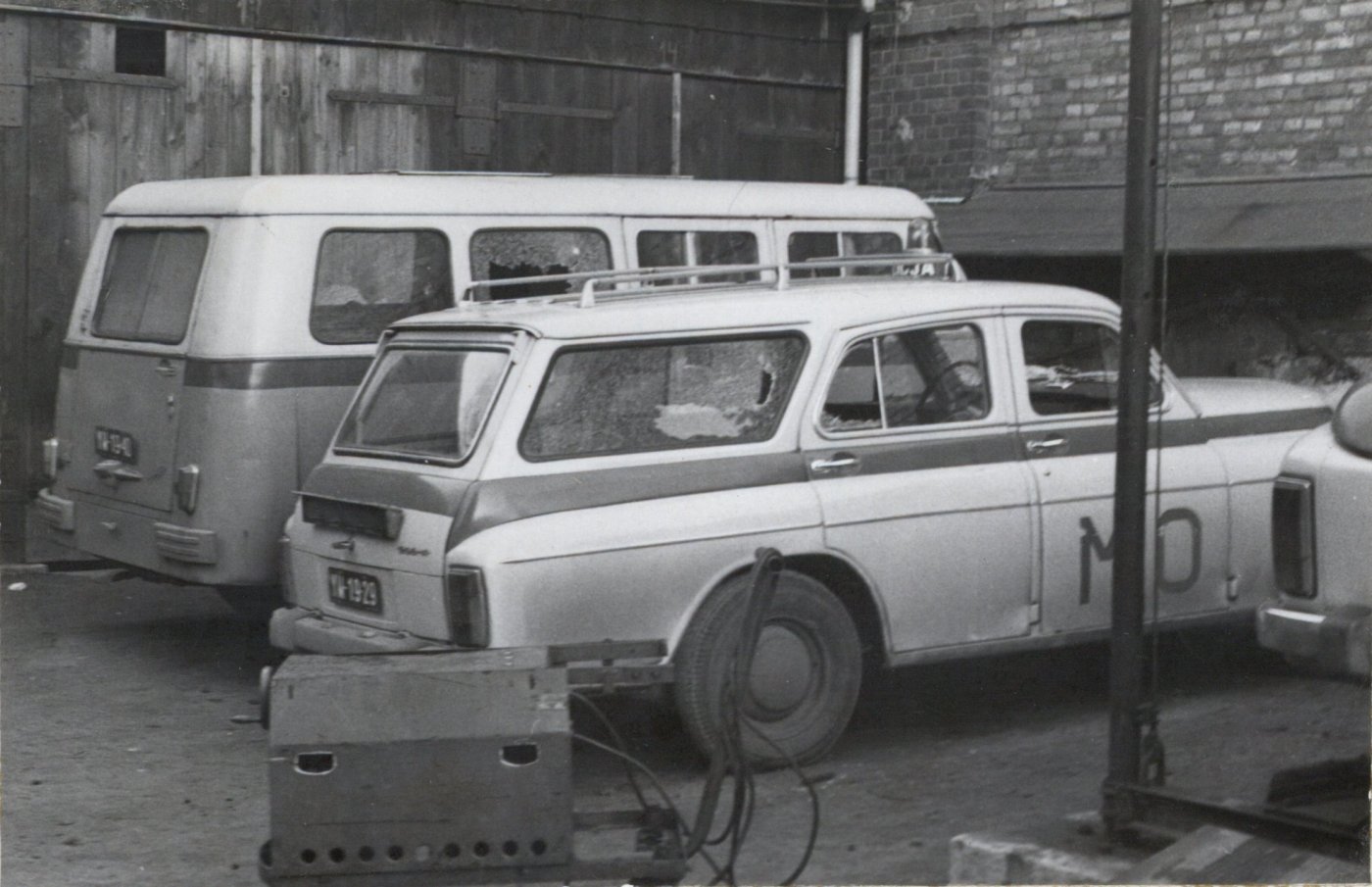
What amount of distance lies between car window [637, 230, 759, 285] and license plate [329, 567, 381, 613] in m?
2.72

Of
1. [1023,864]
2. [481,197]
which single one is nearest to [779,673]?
[1023,864]

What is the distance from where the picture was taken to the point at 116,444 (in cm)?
836

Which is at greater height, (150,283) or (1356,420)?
(150,283)

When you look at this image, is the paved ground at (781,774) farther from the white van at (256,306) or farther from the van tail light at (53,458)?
the van tail light at (53,458)

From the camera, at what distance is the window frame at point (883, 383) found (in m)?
6.62

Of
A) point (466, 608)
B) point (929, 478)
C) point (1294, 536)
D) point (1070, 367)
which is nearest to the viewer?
point (1294, 536)

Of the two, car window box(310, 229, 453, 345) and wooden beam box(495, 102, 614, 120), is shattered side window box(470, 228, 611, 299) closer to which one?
car window box(310, 229, 453, 345)

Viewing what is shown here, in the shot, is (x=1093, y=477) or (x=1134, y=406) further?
(x=1093, y=477)

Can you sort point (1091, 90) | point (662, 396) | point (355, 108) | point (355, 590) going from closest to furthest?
point (662, 396), point (355, 590), point (355, 108), point (1091, 90)

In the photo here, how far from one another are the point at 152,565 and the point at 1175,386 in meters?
4.41

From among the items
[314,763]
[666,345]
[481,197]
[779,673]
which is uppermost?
[481,197]

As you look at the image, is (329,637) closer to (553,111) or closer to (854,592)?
(854,592)

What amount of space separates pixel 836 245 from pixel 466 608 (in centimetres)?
420

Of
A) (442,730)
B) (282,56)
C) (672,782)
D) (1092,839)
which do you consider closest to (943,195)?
(282,56)
